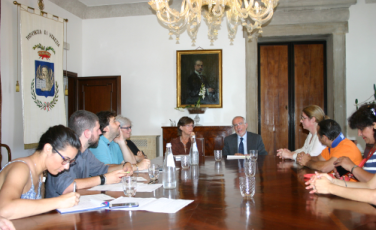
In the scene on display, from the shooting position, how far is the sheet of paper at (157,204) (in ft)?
5.08

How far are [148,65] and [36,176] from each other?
4931 mm

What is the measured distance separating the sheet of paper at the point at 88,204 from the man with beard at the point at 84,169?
260 mm

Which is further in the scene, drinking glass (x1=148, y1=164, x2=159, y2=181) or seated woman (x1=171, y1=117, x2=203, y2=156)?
seated woman (x1=171, y1=117, x2=203, y2=156)

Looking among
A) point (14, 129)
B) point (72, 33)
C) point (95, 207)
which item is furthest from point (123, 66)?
point (95, 207)

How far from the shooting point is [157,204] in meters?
1.63

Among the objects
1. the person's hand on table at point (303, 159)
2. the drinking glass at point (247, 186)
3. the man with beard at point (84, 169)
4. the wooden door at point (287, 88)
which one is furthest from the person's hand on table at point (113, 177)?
the wooden door at point (287, 88)

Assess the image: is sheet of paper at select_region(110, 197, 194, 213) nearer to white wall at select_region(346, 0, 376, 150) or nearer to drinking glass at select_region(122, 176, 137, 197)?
drinking glass at select_region(122, 176, 137, 197)

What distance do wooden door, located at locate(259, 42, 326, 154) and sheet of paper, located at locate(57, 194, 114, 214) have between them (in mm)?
5289

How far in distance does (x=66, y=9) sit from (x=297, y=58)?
15.8 ft

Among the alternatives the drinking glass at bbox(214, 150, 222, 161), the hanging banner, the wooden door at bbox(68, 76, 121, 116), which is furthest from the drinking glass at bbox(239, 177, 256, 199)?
the wooden door at bbox(68, 76, 121, 116)

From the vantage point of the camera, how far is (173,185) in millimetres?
2020

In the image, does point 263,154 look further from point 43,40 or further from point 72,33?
point 72,33

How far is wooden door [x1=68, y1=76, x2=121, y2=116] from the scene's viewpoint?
6316 millimetres

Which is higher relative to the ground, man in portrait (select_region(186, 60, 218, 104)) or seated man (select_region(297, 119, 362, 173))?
man in portrait (select_region(186, 60, 218, 104))
